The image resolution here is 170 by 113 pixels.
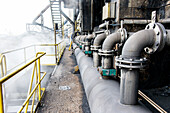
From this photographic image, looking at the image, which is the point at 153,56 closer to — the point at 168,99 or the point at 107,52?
the point at 168,99

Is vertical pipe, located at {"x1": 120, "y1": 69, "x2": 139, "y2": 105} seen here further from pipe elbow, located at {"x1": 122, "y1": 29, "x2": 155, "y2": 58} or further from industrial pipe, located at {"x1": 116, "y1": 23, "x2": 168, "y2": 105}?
pipe elbow, located at {"x1": 122, "y1": 29, "x2": 155, "y2": 58}

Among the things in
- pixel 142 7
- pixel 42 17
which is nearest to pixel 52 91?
pixel 142 7

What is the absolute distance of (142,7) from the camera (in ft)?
11.6

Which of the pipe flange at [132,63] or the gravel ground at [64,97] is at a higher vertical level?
the pipe flange at [132,63]

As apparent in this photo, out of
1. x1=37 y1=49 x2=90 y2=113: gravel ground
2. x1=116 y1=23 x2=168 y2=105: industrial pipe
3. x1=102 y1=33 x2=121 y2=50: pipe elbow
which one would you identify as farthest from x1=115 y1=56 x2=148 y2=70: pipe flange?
x1=37 y1=49 x2=90 y2=113: gravel ground

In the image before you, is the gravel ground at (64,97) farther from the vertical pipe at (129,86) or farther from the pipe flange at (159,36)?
the pipe flange at (159,36)

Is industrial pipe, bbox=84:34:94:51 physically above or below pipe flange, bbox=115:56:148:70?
above

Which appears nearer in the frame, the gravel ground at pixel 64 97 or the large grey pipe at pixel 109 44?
the large grey pipe at pixel 109 44

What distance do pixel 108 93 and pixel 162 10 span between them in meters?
2.82

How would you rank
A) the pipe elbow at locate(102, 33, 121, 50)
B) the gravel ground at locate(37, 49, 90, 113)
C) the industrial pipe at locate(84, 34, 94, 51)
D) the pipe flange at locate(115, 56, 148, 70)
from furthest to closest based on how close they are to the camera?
the industrial pipe at locate(84, 34, 94, 51) → the gravel ground at locate(37, 49, 90, 113) → the pipe elbow at locate(102, 33, 121, 50) → the pipe flange at locate(115, 56, 148, 70)

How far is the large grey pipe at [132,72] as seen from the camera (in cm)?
174

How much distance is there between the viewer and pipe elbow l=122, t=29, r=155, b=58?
1.75m

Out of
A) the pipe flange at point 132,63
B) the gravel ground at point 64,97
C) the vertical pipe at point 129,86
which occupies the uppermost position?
the pipe flange at point 132,63

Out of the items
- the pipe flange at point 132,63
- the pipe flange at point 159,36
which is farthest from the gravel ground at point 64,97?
the pipe flange at point 159,36
